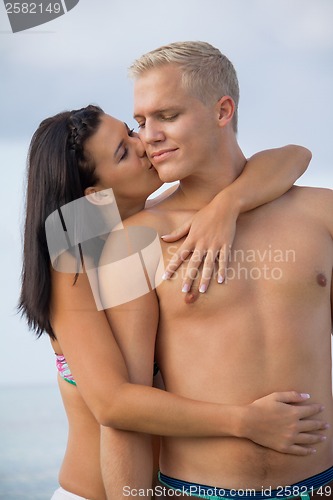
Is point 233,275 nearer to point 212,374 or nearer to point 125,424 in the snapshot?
point 212,374

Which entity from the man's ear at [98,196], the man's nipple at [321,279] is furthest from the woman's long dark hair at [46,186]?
the man's nipple at [321,279]

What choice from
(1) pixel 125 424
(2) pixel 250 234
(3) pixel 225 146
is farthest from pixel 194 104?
(1) pixel 125 424

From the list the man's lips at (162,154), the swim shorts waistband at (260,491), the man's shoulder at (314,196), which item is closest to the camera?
the swim shorts waistband at (260,491)

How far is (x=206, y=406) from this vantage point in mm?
1890

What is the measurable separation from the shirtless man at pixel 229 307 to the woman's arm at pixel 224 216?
0.02 metres

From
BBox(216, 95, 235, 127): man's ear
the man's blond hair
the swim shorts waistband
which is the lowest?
the swim shorts waistband

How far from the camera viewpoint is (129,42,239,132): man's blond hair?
2.05 meters

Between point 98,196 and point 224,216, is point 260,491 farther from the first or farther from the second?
point 98,196

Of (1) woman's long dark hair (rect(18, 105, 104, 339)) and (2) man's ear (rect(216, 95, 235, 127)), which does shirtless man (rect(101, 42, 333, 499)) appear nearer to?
(2) man's ear (rect(216, 95, 235, 127))

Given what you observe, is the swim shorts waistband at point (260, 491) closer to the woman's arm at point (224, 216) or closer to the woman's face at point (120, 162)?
the woman's arm at point (224, 216)

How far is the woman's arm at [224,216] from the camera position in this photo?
199 cm

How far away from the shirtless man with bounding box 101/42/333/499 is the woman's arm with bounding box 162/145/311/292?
0.02 metres

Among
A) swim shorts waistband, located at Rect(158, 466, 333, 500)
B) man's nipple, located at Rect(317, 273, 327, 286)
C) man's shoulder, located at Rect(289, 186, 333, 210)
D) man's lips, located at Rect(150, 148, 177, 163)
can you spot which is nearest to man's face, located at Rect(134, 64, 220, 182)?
man's lips, located at Rect(150, 148, 177, 163)

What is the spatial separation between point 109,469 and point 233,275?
2.02 feet
